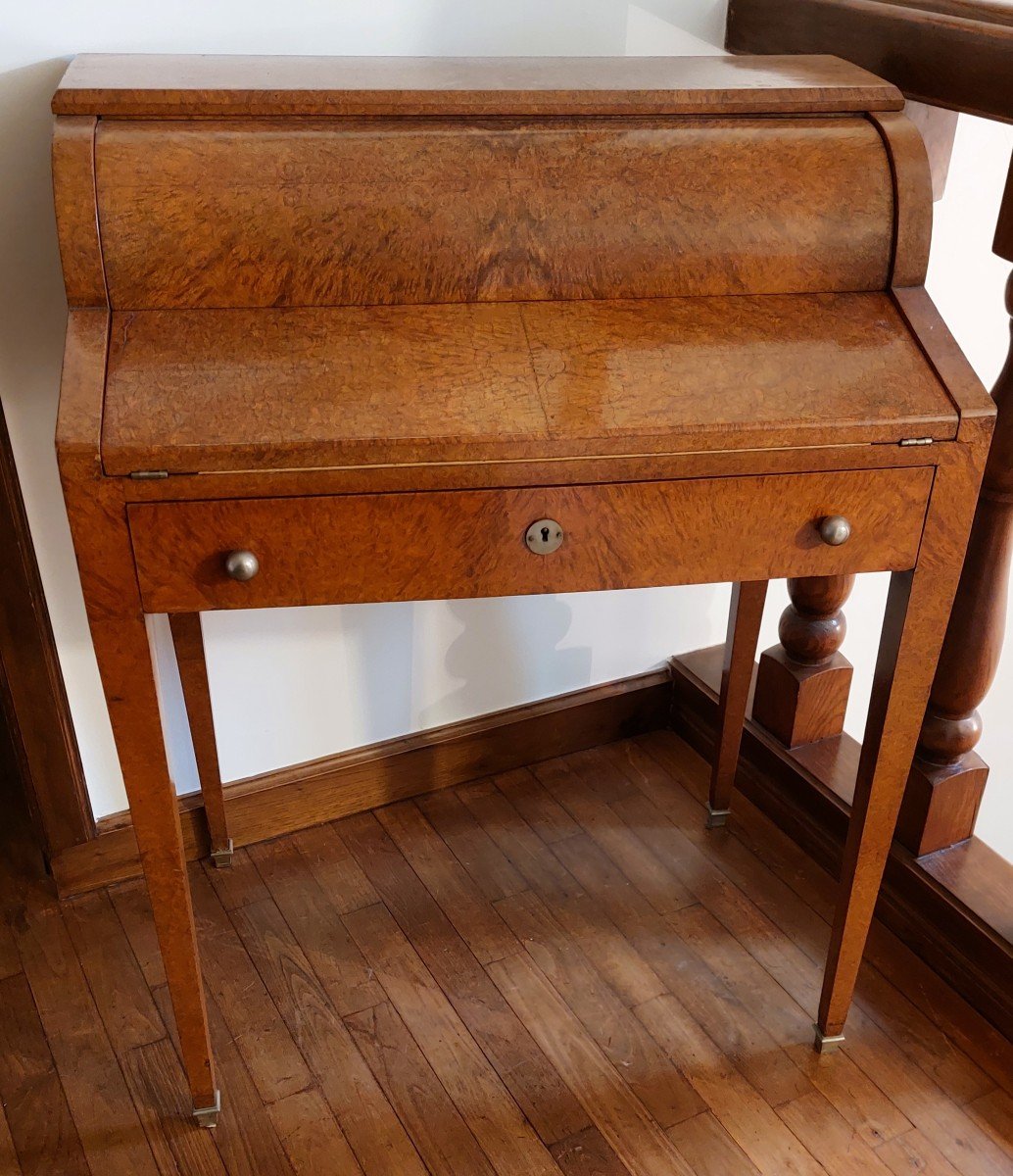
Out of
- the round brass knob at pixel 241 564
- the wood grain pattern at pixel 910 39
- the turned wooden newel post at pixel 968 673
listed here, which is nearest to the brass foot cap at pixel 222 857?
the round brass knob at pixel 241 564

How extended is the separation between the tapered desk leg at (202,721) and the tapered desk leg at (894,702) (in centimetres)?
92

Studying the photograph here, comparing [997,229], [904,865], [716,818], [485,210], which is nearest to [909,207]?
[997,229]

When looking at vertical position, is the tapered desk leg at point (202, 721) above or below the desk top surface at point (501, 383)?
below

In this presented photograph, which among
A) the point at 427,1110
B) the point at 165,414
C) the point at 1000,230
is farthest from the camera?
the point at 427,1110

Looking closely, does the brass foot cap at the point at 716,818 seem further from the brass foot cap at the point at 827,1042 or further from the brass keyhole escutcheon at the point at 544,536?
the brass keyhole escutcheon at the point at 544,536

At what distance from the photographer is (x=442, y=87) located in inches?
53.6

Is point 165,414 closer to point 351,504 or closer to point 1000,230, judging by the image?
point 351,504

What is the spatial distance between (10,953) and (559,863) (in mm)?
835

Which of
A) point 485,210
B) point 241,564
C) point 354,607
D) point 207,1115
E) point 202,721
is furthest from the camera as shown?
point 354,607

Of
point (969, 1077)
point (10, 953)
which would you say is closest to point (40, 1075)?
point (10, 953)

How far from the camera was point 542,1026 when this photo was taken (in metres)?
1.70

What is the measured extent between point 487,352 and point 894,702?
1.99ft

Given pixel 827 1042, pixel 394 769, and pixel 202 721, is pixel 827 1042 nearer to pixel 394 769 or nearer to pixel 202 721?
pixel 394 769

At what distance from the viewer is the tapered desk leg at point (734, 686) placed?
1.83 metres
